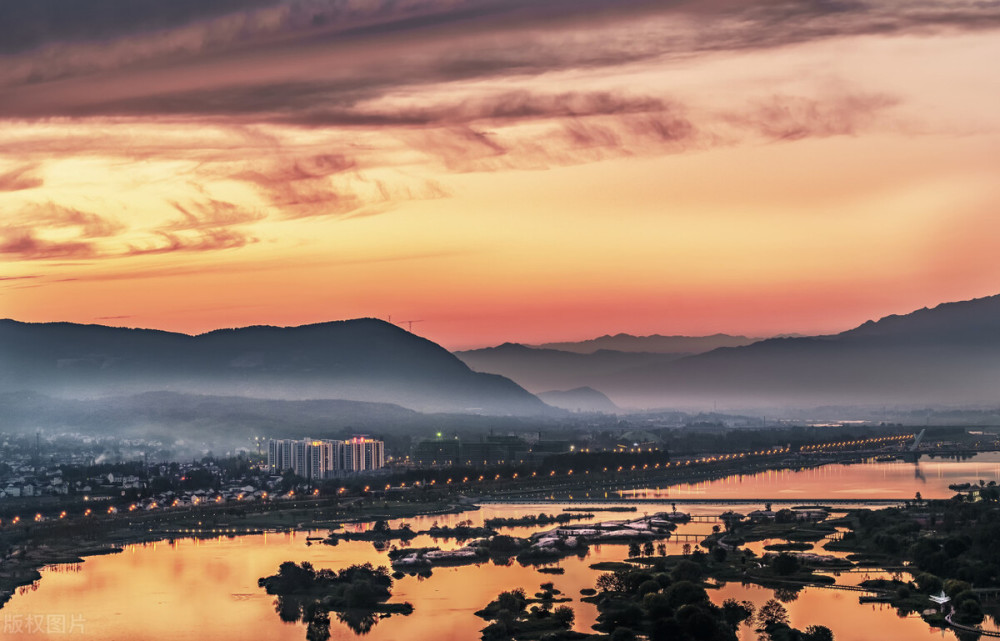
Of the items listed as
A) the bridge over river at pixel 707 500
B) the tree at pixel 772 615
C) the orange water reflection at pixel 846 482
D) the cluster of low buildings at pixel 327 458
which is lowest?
the tree at pixel 772 615

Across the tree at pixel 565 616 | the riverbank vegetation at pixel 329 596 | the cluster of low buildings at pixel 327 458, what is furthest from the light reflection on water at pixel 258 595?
the cluster of low buildings at pixel 327 458

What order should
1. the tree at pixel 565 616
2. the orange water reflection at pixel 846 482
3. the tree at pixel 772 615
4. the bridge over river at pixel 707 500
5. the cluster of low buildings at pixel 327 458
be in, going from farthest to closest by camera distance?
1. the cluster of low buildings at pixel 327 458
2. the orange water reflection at pixel 846 482
3. the bridge over river at pixel 707 500
4. the tree at pixel 565 616
5. the tree at pixel 772 615

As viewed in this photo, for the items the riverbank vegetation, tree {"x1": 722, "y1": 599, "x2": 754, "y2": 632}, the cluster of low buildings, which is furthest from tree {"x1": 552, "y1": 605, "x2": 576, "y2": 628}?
the cluster of low buildings

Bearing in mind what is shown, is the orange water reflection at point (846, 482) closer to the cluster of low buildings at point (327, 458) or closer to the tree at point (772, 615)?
the cluster of low buildings at point (327, 458)

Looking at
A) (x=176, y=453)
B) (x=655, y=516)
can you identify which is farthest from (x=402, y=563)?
(x=176, y=453)

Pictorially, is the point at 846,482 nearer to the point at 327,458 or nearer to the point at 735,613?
the point at 327,458

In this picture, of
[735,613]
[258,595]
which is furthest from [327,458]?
[735,613]
